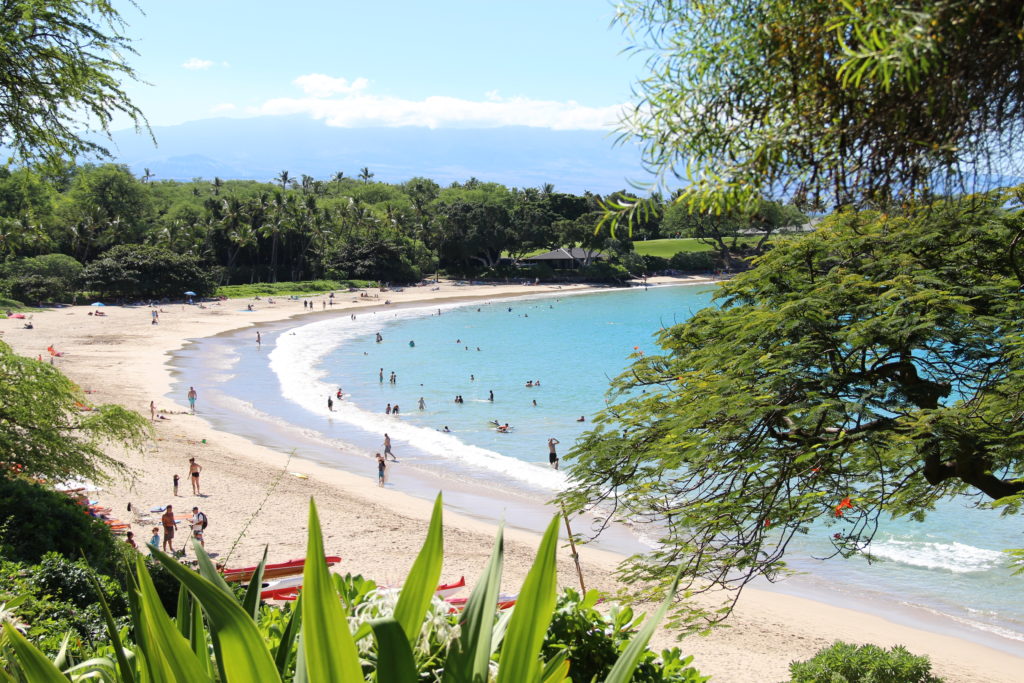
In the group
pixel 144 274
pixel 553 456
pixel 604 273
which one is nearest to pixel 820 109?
pixel 553 456

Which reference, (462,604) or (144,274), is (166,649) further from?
(144,274)

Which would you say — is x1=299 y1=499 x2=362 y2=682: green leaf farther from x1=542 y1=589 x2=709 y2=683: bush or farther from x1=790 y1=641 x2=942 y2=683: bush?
x1=790 y1=641 x2=942 y2=683: bush

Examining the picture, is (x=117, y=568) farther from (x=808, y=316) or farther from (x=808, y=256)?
(x=808, y=256)

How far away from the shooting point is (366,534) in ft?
58.0

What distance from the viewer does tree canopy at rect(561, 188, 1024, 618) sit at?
6.50 meters

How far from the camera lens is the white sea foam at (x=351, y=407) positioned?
80.7 ft

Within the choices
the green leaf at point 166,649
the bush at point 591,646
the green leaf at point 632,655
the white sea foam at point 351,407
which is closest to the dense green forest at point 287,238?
the white sea foam at point 351,407

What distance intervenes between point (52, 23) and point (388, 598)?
800 centimetres

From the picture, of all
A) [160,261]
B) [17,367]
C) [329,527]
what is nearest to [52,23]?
[17,367]

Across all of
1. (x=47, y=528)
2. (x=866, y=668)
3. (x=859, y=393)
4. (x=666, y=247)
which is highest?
(x=666, y=247)

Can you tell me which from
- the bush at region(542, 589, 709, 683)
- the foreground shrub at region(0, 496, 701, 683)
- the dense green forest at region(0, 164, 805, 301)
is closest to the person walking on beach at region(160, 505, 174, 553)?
the bush at region(542, 589, 709, 683)

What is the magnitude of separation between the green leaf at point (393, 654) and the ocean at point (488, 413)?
6.73 m

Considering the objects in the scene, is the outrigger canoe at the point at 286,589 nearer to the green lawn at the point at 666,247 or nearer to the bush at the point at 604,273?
the bush at the point at 604,273

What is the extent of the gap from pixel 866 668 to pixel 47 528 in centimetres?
908
